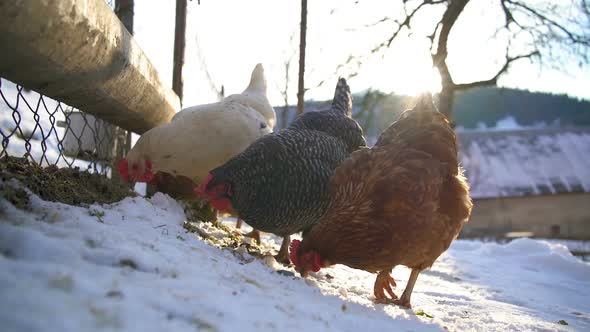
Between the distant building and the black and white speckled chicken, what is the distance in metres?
11.7

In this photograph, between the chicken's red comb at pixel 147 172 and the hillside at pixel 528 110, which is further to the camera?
the hillside at pixel 528 110

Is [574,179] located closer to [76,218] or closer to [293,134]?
[293,134]

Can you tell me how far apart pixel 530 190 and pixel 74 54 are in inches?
600

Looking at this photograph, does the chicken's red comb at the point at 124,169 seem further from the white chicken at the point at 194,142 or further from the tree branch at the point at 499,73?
the tree branch at the point at 499,73

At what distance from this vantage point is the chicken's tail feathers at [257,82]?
486 centimetres

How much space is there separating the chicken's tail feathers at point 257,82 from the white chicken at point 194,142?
158 cm

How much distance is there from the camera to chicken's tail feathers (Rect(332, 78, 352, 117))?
3.54 m

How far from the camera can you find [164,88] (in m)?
3.14

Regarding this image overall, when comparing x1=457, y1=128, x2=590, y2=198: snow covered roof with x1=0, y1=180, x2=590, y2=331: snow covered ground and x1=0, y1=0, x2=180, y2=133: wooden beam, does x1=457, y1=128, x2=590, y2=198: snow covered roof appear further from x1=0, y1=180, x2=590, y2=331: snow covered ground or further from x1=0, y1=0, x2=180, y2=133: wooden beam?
x1=0, y1=0, x2=180, y2=133: wooden beam

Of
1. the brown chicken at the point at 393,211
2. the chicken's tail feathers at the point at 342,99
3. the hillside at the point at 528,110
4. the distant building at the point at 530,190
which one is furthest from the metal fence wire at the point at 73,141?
the hillside at the point at 528,110

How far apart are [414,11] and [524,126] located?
16.3 meters

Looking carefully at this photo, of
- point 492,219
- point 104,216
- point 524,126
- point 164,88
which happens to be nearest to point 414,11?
point 492,219

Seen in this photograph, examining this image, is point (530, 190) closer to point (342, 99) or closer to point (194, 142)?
point (342, 99)

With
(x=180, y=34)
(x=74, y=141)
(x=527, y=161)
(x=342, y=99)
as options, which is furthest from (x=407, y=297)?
A: (x=527, y=161)
